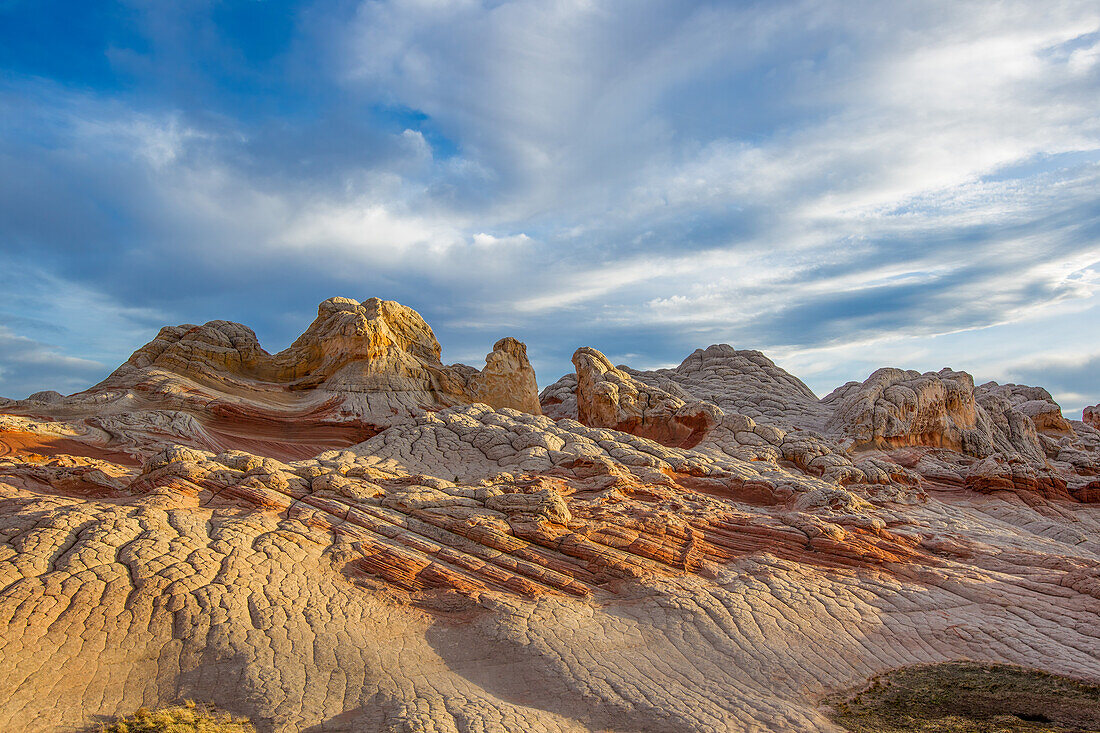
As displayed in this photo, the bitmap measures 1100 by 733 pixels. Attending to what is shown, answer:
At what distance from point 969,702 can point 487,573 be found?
7521 millimetres

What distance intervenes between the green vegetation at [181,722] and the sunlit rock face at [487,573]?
1.06 ft

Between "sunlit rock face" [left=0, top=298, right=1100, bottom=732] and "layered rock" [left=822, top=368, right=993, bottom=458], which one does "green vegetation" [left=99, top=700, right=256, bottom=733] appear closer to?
"sunlit rock face" [left=0, top=298, right=1100, bottom=732]

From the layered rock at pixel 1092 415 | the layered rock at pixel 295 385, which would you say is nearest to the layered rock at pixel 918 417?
the layered rock at pixel 295 385

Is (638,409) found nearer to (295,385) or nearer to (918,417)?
(918,417)

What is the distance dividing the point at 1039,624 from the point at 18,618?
1610 centimetres

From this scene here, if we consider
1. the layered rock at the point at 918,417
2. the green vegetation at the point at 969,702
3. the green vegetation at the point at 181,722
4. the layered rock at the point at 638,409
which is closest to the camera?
the green vegetation at the point at 181,722

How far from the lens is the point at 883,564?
13820 mm

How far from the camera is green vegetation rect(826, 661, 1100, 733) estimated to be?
8781mm

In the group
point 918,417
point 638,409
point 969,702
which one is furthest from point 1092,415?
point 969,702

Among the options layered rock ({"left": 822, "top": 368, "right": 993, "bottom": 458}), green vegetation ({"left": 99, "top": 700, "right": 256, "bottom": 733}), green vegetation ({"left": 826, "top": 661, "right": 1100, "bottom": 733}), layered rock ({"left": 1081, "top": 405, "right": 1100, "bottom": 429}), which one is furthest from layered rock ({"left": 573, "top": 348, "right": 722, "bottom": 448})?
layered rock ({"left": 1081, "top": 405, "right": 1100, "bottom": 429})

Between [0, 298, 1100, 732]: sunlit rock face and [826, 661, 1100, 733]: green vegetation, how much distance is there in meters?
0.47

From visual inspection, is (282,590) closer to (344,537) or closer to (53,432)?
(344,537)

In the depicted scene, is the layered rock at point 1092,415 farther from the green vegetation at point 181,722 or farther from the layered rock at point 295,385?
the green vegetation at point 181,722

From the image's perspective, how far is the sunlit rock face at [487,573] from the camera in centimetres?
894
